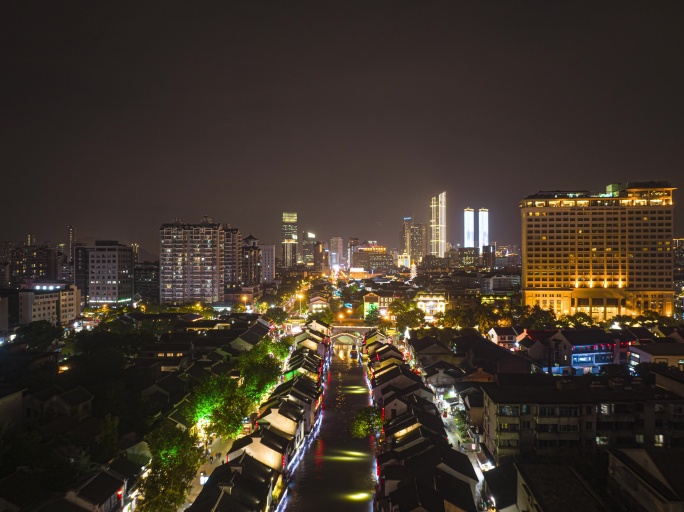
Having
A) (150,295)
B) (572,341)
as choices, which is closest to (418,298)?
(572,341)

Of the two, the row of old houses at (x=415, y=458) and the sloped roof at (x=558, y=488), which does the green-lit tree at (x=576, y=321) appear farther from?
the sloped roof at (x=558, y=488)

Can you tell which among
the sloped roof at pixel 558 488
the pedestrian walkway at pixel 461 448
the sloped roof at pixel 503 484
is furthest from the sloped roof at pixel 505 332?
the sloped roof at pixel 558 488

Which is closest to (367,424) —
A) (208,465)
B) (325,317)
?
(208,465)

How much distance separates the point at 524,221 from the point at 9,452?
100.0ft

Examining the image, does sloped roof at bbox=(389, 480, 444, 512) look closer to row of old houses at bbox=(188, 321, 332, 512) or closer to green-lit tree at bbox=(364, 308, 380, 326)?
row of old houses at bbox=(188, 321, 332, 512)

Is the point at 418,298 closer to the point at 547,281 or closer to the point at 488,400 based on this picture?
the point at 547,281

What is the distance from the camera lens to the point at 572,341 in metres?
18.7

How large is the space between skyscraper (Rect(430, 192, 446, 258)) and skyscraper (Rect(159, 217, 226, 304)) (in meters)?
80.4

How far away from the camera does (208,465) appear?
10.8 m

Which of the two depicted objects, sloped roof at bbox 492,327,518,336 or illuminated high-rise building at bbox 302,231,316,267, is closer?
sloped roof at bbox 492,327,518,336

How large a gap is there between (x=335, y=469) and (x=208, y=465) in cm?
267

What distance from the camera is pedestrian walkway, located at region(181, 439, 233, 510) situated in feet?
30.7

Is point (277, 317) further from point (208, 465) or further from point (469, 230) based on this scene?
point (469, 230)

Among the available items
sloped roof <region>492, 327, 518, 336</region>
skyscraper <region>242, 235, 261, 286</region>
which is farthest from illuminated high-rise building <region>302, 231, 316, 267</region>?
sloped roof <region>492, 327, 518, 336</region>
